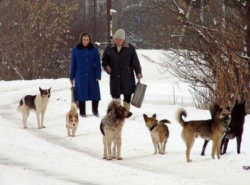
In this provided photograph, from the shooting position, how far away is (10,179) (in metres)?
8.78

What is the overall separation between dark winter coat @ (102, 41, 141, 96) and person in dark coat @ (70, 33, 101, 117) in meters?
0.87

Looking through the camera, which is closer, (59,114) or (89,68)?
(89,68)

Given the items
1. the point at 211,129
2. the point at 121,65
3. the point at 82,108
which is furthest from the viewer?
the point at 82,108

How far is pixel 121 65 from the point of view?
1471 cm

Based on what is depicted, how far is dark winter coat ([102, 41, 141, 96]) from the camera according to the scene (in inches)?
576

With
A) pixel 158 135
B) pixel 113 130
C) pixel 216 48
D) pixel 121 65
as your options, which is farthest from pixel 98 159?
pixel 216 48

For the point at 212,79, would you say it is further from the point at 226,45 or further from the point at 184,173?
the point at 184,173

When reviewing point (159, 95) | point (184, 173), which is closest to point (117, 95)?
point (184, 173)

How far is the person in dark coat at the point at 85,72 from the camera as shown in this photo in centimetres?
1552

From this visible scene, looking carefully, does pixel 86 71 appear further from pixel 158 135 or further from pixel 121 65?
pixel 158 135

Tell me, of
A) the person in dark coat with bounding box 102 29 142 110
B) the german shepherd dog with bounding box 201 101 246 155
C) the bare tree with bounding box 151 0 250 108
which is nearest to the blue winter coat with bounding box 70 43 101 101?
the person in dark coat with bounding box 102 29 142 110

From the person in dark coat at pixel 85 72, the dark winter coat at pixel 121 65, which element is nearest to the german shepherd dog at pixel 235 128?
the dark winter coat at pixel 121 65

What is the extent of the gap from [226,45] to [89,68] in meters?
3.42

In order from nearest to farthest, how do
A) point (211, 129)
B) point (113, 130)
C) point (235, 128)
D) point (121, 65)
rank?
point (211, 129), point (113, 130), point (235, 128), point (121, 65)
